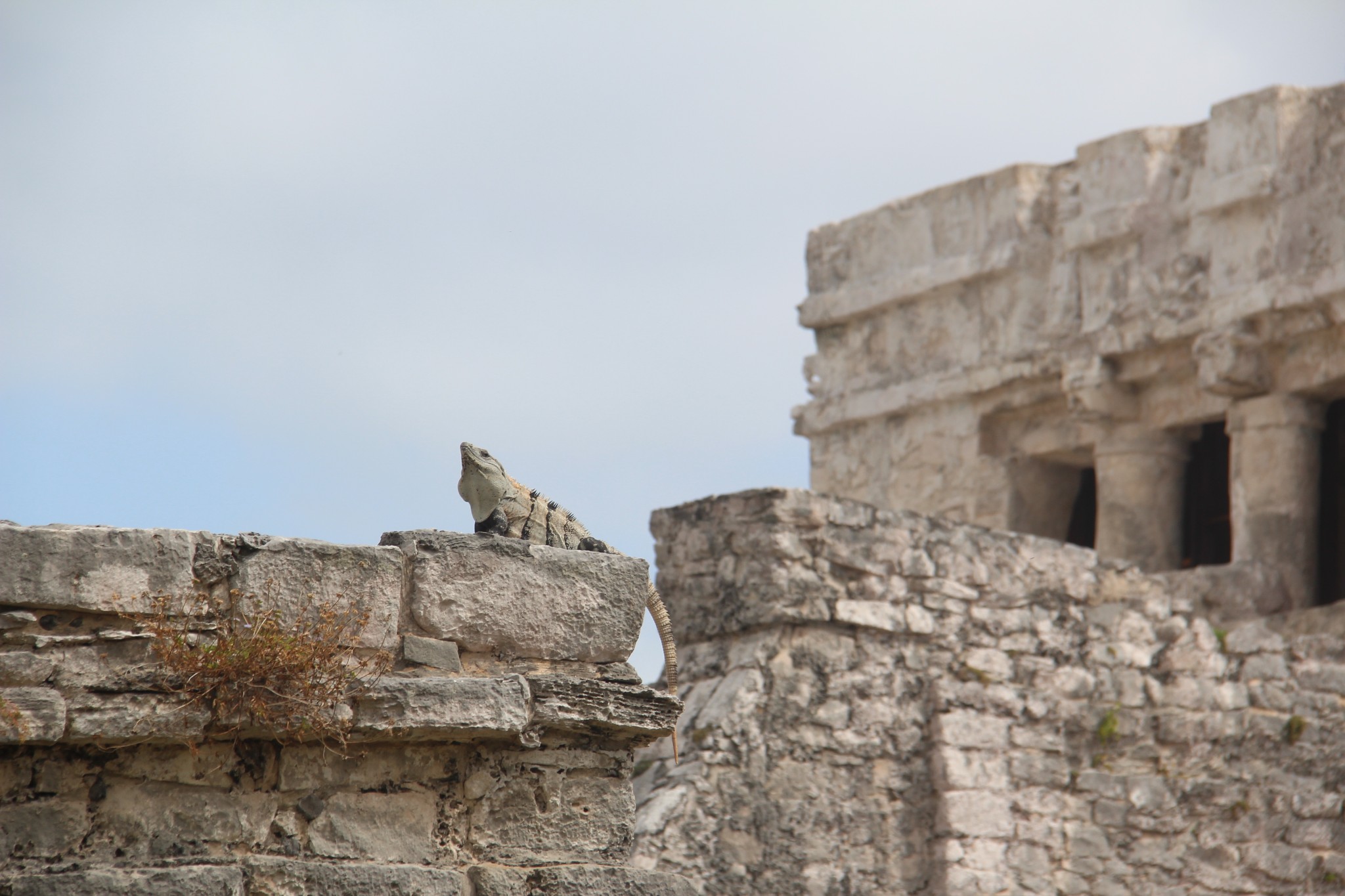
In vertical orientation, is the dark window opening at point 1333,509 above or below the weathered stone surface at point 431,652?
above

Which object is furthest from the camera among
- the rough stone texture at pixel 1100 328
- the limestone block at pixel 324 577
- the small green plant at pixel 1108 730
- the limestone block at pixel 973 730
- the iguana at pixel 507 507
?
the rough stone texture at pixel 1100 328

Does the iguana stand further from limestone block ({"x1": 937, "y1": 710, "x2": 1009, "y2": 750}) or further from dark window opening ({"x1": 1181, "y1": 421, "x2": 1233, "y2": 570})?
dark window opening ({"x1": 1181, "y1": 421, "x2": 1233, "y2": 570})

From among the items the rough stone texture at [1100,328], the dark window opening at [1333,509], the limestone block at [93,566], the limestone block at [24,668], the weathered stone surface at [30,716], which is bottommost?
the weathered stone surface at [30,716]

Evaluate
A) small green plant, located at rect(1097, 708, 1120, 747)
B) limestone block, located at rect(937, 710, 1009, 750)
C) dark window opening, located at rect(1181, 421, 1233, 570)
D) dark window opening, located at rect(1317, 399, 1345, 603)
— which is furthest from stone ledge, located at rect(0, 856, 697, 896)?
dark window opening, located at rect(1181, 421, 1233, 570)

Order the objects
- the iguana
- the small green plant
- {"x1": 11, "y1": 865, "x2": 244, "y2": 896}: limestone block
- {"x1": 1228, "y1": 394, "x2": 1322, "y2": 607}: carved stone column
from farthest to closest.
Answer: {"x1": 1228, "y1": 394, "x2": 1322, "y2": 607}: carved stone column
the small green plant
the iguana
{"x1": 11, "y1": 865, "x2": 244, "y2": 896}: limestone block

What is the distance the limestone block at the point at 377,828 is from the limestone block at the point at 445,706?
0.60 feet

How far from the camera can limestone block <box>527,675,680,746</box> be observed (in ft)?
13.7

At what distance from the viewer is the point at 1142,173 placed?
43.9 feet

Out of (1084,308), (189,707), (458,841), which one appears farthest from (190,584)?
(1084,308)

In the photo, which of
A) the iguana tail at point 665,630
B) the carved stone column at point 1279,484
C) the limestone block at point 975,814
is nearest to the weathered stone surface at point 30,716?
the iguana tail at point 665,630

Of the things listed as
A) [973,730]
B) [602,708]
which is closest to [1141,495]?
[973,730]

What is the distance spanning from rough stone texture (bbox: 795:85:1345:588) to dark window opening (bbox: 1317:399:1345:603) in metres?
0.51

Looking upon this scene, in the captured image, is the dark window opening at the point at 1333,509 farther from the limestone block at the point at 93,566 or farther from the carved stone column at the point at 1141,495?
the limestone block at the point at 93,566

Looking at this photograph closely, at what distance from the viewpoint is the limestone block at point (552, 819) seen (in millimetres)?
4133
